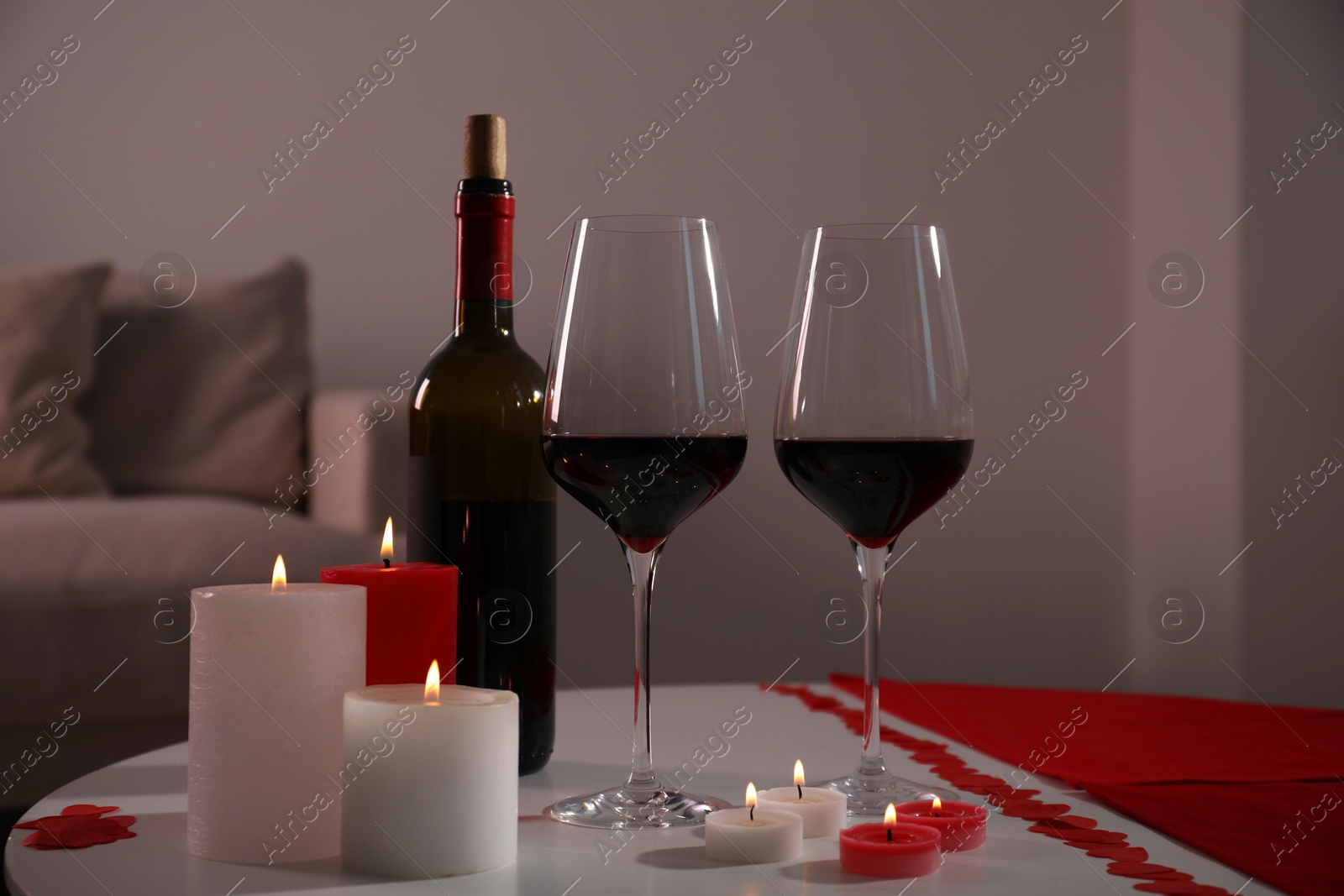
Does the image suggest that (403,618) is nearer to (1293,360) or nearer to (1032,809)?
(1032,809)

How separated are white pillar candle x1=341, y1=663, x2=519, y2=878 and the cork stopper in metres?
0.35

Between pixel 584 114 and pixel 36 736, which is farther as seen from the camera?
pixel 584 114

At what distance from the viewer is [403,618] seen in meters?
0.61

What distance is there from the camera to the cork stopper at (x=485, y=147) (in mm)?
719

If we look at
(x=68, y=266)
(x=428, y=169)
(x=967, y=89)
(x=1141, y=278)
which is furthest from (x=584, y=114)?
(x=1141, y=278)

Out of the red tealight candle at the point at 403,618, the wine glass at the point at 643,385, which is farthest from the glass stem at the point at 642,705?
the red tealight candle at the point at 403,618

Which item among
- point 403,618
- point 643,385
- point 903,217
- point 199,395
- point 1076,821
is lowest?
point 1076,821

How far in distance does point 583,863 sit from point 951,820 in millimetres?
179

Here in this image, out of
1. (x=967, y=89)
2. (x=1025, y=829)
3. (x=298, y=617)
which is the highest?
(x=967, y=89)

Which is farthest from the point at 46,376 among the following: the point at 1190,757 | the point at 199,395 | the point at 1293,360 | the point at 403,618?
the point at 1293,360

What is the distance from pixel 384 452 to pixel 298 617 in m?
1.34

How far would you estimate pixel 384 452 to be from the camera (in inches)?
72.6

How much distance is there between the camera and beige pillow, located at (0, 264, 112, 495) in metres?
1.86

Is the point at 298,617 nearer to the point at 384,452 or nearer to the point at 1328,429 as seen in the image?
the point at 384,452
